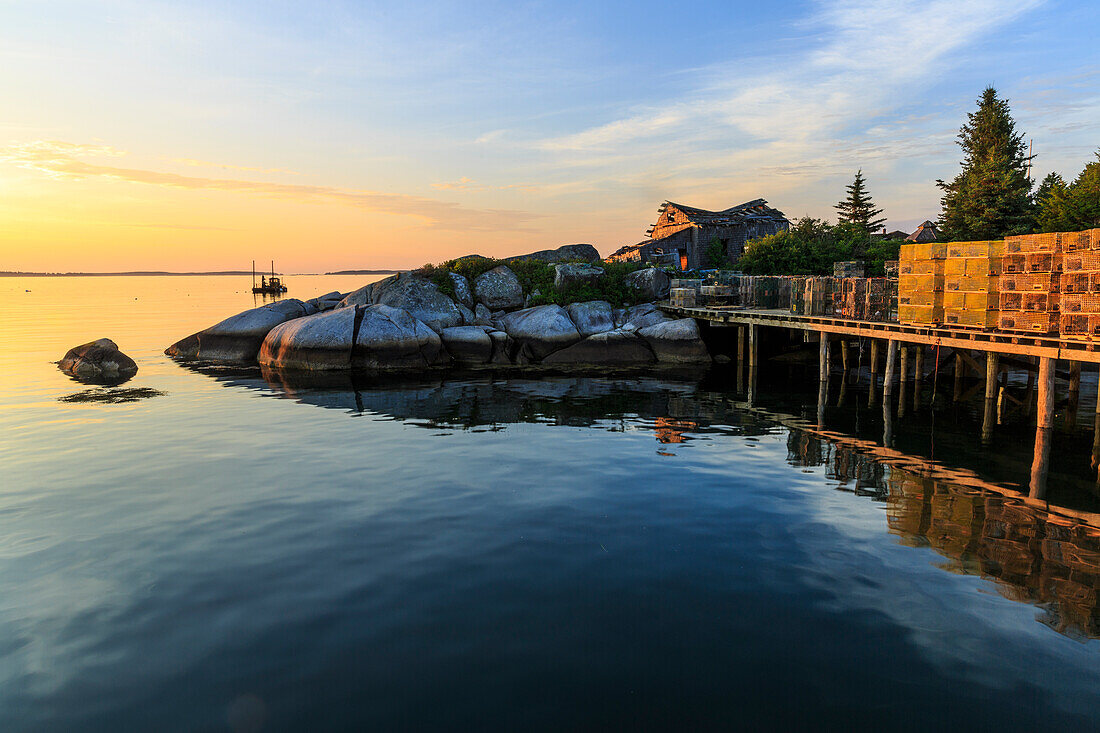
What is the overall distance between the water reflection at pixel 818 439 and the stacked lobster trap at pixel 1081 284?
3.02m

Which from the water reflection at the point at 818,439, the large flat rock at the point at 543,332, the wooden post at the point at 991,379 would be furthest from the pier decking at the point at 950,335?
the large flat rock at the point at 543,332

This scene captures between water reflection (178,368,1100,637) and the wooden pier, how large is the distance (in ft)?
1.89

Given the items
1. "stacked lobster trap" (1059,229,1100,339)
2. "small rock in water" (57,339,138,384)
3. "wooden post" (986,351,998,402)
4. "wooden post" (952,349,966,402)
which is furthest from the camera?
"small rock in water" (57,339,138,384)

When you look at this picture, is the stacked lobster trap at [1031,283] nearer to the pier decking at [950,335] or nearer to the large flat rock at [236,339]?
the pier decking at [950,335]

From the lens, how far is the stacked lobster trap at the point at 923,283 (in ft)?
60.3

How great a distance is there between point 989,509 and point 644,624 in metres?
7.94

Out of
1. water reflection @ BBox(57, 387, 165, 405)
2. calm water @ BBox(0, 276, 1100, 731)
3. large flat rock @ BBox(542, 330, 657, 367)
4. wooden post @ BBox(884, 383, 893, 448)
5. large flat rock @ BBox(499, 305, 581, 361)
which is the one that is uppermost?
large flat rock @ BBox(499, 305, 581, 361)

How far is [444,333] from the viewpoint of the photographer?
1268 inches

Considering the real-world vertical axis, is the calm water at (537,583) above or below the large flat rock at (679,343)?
below

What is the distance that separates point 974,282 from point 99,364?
33366mm

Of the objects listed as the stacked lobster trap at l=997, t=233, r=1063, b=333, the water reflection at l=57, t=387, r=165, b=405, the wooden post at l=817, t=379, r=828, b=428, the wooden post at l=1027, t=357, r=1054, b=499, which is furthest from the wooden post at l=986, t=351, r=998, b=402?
the water reflection at l=57, t=387, r=165, b=405

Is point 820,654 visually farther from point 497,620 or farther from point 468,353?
point 468,353

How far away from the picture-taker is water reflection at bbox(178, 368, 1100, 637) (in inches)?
336

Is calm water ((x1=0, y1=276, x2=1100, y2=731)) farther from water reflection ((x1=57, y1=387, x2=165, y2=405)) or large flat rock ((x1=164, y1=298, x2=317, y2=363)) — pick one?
large flat rock ((x1=164, y1=298, x2=317, y2=363))
